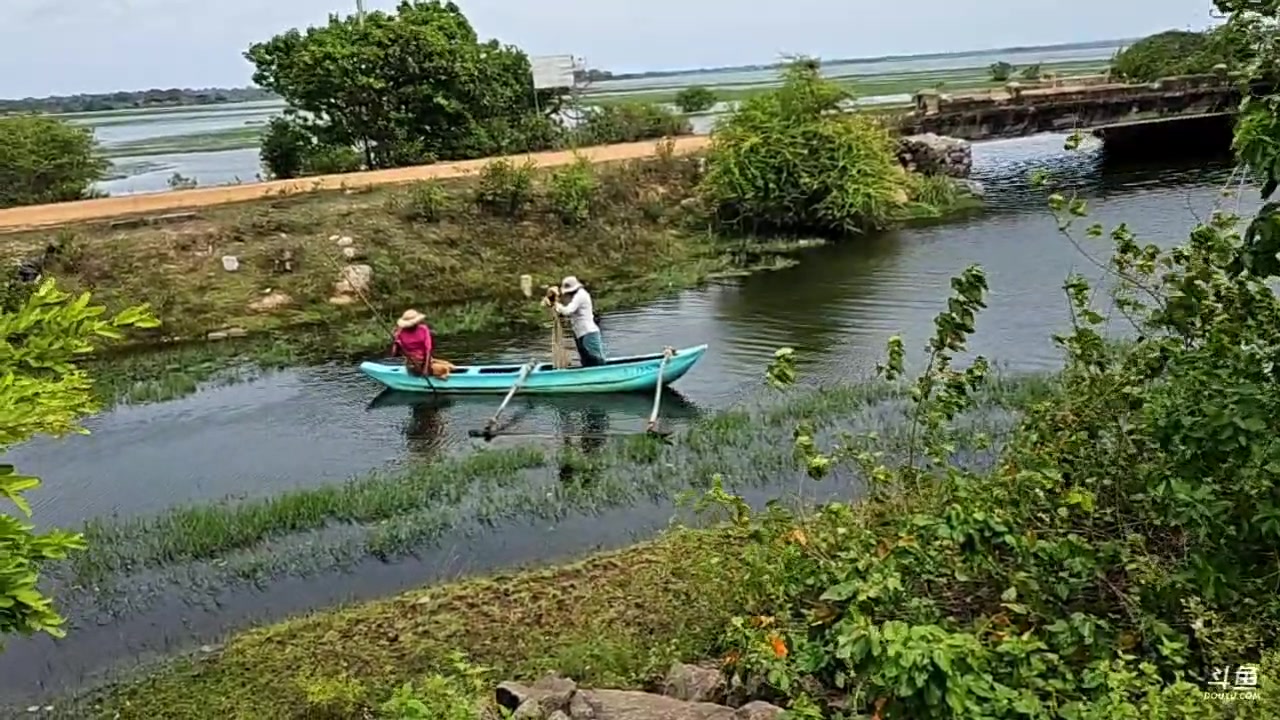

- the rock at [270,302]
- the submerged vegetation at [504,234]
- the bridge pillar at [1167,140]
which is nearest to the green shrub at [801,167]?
the submerged vegetation at [504,234]

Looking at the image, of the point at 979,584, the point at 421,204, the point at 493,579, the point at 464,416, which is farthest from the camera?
the point at 421,204

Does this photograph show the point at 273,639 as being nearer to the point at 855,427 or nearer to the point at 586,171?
the point at 855,427

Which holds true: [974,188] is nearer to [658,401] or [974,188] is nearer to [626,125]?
[626,125]

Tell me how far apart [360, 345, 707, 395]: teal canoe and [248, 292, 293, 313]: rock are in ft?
20.8

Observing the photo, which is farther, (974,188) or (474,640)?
(974,188)

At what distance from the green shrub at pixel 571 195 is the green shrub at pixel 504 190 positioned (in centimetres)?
61

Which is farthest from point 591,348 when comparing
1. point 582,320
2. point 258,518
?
point 258,518

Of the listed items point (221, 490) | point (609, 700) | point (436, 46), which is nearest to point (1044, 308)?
point (221, 490)

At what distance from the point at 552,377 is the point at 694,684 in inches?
348

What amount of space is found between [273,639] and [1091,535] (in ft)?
18.9

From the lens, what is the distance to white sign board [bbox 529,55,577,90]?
103 ft

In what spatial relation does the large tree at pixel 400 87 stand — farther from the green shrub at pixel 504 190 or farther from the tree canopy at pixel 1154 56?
the tree canopy at pixel 1154 56

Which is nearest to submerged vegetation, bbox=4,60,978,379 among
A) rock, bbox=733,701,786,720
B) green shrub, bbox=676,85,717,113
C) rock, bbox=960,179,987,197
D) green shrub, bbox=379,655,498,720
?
rock, bbox=960,179,987,197

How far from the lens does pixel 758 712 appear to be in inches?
215
